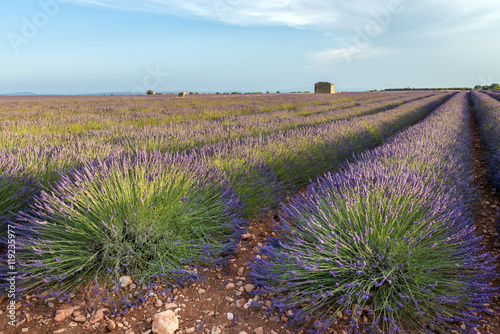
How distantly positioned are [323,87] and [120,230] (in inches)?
2573

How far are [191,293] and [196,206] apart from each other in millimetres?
718

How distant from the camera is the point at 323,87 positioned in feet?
206

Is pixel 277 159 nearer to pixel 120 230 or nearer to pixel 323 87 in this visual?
pixel 120 230

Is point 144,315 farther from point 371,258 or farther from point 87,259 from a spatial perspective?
point 371,258

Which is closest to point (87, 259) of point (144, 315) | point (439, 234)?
point (144, 315)

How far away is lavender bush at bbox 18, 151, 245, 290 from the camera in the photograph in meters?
1.88

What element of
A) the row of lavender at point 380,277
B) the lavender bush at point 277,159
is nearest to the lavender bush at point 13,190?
the lavender bush at point 277,159

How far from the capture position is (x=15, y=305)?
1732mm

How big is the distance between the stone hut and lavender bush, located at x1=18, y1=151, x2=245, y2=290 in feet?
203

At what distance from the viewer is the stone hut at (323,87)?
60938 mm

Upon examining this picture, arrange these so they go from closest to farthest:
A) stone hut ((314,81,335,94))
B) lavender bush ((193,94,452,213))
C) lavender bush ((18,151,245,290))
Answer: lavender bush ((18,151,245,290))
lavender bush ((193,94,452,213))
stone hut ((314,81,335,94))

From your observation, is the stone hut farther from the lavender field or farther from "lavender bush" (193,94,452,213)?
the lavender field

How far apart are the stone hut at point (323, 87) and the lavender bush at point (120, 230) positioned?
6181cm

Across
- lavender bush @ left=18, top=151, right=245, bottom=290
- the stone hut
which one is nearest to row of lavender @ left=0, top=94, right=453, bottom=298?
lavender bush @ left=18, top=151, right=245, bottom=290
